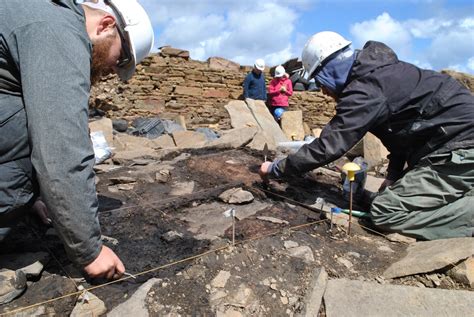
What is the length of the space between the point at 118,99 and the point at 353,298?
944 cm

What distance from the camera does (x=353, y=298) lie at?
223 centimetres

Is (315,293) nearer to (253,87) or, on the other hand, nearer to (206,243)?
(206,243)

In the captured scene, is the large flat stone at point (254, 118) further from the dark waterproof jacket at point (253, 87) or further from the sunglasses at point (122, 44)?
the sunglasses at point (122, 44)

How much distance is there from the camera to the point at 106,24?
1892mm

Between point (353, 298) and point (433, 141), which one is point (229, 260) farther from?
point (433, 141)

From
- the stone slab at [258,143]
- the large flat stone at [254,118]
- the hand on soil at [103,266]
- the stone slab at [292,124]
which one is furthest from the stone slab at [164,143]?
the hand on soil at [103,266]

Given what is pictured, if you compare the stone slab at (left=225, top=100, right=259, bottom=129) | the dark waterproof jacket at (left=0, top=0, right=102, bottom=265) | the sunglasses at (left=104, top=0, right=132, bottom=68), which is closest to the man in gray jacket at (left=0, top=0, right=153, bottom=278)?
the dark waterproof jacket at (left=0, top=0, right=102, bottom=265)

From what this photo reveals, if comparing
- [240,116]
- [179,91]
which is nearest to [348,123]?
[240,116]

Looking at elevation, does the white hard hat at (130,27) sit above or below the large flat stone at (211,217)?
above

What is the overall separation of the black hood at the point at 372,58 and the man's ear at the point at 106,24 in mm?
2064

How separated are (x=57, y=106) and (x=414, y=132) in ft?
9.00

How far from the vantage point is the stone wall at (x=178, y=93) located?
10625mm

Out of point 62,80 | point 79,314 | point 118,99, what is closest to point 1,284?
point 79,314

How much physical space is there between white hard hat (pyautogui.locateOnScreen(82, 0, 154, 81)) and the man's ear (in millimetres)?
55
